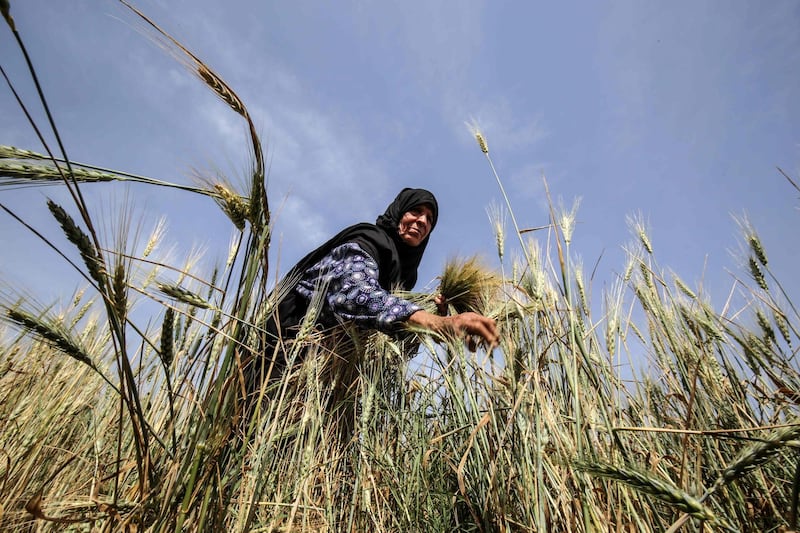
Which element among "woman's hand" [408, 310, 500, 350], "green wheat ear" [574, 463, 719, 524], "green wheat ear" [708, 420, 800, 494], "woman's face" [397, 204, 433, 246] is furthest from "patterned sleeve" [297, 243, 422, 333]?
"green wheat ear" [708, 420, 800, 494]

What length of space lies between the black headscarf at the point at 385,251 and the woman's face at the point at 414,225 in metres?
0.03

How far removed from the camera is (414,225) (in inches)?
99.0

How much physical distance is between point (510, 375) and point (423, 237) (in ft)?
4.97

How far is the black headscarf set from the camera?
A: 2.05 metres

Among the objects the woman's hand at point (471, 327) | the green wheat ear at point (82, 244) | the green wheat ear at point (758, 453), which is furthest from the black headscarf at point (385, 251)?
the green wheat ear at point (758, 453)

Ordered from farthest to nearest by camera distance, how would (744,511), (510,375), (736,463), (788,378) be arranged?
(788,378), (510,375), (744,511), (736,463)

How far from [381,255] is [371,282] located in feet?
1.34

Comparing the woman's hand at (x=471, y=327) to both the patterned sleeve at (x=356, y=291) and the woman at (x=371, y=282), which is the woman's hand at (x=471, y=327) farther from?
the patterned sleeve at (x=356, y=291)

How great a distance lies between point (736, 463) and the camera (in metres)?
0.63

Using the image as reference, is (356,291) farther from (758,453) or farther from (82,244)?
(758,453)

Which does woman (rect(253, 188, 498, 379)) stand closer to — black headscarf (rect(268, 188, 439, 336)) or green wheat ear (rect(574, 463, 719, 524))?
black headscarf (rect(268, 188, 439, 336))

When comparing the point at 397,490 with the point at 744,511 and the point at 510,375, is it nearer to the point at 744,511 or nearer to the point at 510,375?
the point at 510,375

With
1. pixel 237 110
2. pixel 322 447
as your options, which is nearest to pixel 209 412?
pixel 237 110

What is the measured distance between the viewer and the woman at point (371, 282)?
1565 mm
